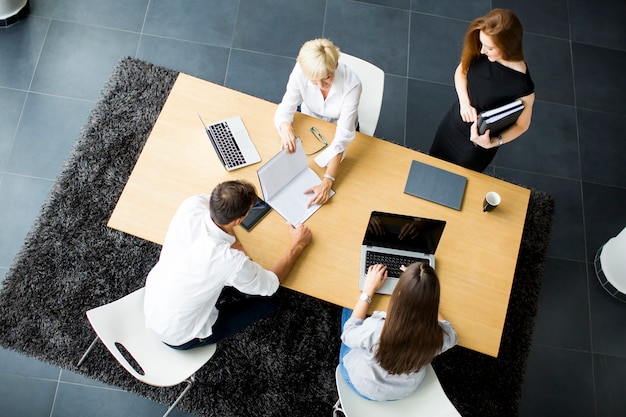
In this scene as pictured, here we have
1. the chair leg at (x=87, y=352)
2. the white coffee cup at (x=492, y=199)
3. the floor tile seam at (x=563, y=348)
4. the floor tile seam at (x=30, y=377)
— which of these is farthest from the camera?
the floor tile seam at (x=563, y=348)

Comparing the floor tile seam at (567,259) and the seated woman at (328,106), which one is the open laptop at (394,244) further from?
the floor tile seam at (567,259)

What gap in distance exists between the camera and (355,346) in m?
2.18

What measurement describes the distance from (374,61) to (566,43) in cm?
146

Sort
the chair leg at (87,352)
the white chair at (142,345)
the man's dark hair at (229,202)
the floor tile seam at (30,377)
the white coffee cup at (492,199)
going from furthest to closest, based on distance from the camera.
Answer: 1. the floor tile seam at (30,377)
2. the chair leg at (87,352)
3. the white coffee cup at (492,199)
4. the white chair at (142,345)
5. the man's dark hair at (229,202)

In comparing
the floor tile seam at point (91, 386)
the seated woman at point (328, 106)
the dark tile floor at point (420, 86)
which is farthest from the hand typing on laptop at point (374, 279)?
the floor tile seam at point (91, 386)

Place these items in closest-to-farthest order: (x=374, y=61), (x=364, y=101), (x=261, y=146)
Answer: (x=261, y=146) → (x=364, y=101) → (x=374, y=61)

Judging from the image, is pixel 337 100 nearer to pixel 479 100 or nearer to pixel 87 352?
pixel 479 100

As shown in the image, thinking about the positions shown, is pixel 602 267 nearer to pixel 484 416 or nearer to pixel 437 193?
pixel 484 416

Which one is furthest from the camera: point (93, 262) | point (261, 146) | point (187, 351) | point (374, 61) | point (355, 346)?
point (374, 61)

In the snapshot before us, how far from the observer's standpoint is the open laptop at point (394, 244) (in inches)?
90.9

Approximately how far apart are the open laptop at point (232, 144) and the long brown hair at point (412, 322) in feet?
3.18

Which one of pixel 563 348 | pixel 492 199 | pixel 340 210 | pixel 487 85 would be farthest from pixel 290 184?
pixel 563 348

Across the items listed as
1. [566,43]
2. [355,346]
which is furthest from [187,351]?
[566,43]

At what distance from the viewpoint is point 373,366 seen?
2139 millimetres
